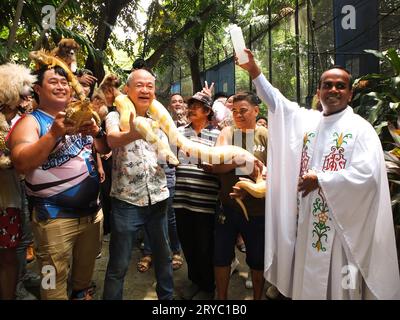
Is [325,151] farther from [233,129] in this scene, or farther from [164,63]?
[164,63]

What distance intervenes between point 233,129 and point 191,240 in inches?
50.7

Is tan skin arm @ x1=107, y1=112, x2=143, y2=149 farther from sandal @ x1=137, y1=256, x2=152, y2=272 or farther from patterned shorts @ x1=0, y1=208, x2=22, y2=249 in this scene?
sandal @ x1=137, y1=256, x2=152, y2=272

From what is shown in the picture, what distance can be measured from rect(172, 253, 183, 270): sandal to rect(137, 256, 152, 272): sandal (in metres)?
0.31

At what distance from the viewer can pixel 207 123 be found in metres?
3.72

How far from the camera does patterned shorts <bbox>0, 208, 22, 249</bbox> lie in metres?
2.79

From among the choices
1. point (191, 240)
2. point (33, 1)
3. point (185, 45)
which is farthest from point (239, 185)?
point (185, 45)

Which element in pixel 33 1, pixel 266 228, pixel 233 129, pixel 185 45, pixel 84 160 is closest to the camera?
pixel 84 160

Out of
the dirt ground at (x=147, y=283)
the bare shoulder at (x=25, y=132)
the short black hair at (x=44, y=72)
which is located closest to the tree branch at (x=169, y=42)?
the dirt ground at (x=147, y=283)

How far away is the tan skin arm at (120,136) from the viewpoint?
2.48 m

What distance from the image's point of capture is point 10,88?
8.58 ft

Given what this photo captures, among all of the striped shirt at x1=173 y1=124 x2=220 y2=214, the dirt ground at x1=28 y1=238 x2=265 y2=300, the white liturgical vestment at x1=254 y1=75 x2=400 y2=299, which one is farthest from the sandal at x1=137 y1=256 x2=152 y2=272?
the white liturgical vestment at x1=254 y1=75 x2=400 y2=299

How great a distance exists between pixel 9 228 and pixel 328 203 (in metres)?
2.65

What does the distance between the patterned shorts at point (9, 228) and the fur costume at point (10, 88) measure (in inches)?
17.4

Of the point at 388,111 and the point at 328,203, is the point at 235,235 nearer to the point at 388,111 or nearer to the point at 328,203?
the point at 328,203
